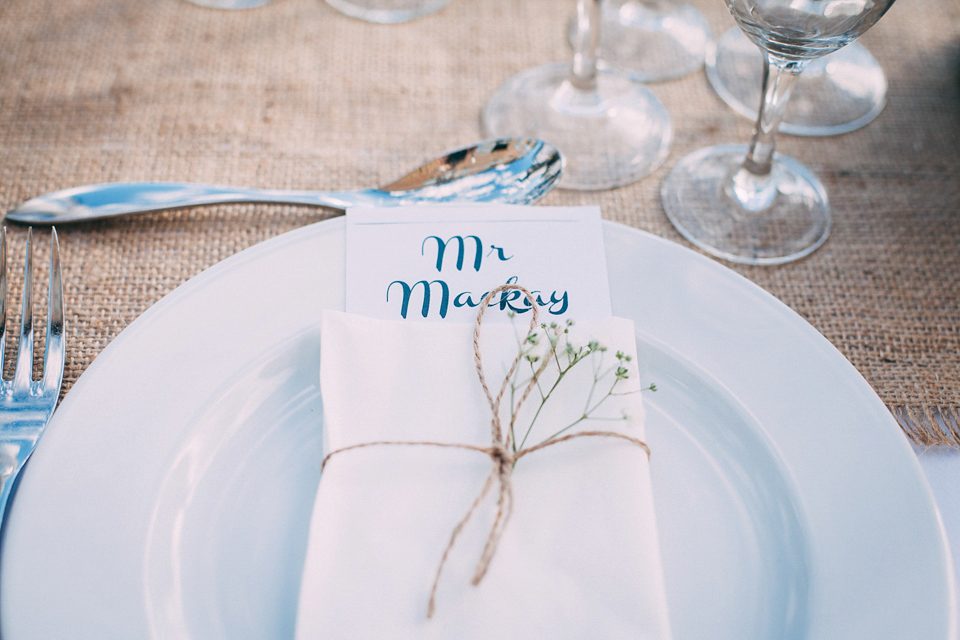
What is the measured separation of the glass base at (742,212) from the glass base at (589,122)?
1.5 inches

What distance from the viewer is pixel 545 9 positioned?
30.3 inches

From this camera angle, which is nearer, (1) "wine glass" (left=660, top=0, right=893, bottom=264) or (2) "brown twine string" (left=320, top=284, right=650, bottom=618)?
(2) "brown twine string" (left=320, top=284, right=650, bottom=618)

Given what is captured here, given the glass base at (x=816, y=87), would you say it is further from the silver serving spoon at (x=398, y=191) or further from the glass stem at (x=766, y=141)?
the silver serving spoon at (x=398, y=191)

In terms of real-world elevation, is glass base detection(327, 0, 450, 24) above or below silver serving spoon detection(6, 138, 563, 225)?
above

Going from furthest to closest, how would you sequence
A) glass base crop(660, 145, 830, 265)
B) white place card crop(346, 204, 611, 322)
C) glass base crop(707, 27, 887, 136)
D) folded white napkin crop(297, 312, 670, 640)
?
glass base crop(707, 27, 887, 136), glass base crop(660, 145, 830, 265), white place card crop(346, 204, 611, 322), folded white napkin crop(297, 312, 670, 640)

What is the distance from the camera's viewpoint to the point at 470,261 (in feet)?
1.57

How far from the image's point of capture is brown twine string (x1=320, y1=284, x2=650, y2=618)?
34cm

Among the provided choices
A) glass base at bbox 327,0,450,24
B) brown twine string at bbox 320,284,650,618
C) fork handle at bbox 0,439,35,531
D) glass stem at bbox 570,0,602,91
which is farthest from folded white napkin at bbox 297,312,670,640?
glass base at bbox 327,0,450,24

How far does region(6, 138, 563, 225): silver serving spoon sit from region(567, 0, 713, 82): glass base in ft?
0.69

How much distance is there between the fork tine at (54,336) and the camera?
1.43 ft

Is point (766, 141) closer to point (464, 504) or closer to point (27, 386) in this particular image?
point (464, 504)

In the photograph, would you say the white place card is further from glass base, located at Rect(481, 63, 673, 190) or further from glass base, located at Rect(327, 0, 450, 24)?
glass base, located at Rect(327, 0, 450, 24)

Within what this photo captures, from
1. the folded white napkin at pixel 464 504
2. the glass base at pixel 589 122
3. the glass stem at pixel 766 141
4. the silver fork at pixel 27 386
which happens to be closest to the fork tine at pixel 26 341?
the silver fork at pixel 27 386

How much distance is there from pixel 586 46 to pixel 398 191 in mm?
239
